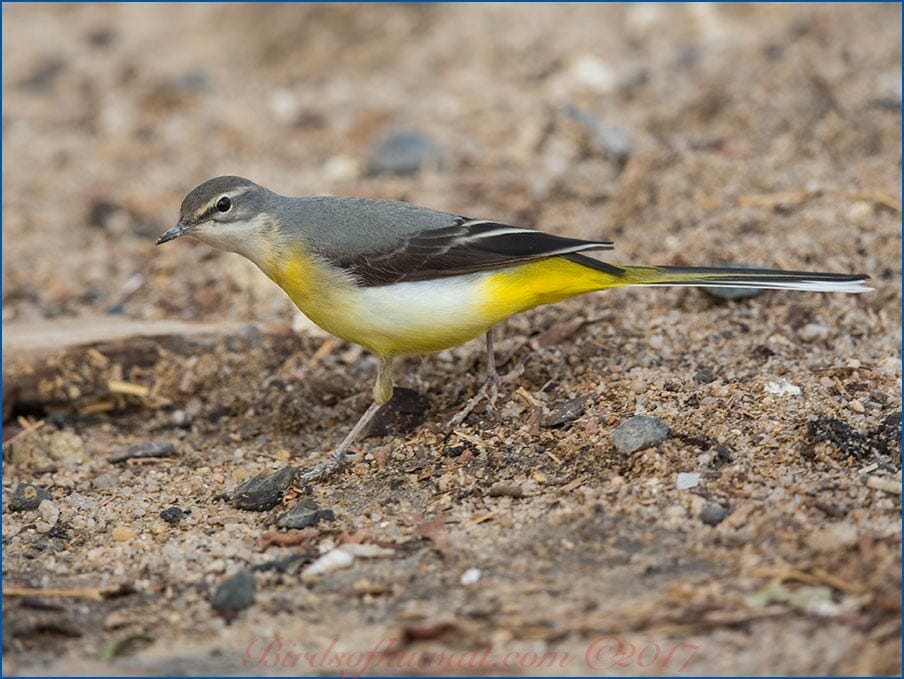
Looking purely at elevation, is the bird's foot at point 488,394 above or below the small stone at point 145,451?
above

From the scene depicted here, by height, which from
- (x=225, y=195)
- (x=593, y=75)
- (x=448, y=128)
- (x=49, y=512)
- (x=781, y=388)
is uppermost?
(x=593, y=75)

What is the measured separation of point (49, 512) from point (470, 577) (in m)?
2.39

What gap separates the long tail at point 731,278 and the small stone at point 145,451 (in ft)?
8.73

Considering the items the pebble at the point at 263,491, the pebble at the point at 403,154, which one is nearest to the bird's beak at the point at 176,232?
the pebble at the point at 263,491

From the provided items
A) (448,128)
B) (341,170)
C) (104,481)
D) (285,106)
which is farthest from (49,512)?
(285,106)

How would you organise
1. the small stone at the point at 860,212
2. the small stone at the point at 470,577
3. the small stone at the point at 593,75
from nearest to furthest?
the small stone at the point at 470,577, the small stone at the point at 860,212, the small stone at the point at 593,75

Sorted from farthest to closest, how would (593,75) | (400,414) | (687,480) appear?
1. (593,75)
2. (400,414)
3. (687,480)

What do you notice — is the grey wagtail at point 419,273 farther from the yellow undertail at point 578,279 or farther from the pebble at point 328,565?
the pebble at point 328,565

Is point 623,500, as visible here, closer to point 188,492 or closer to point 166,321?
point 188,492

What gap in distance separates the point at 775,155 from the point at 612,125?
1876mm

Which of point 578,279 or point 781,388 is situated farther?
point 578,279

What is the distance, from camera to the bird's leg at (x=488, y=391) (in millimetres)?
6230

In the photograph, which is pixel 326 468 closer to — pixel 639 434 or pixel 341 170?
pixel 639 434

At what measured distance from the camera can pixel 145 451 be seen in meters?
6.73
